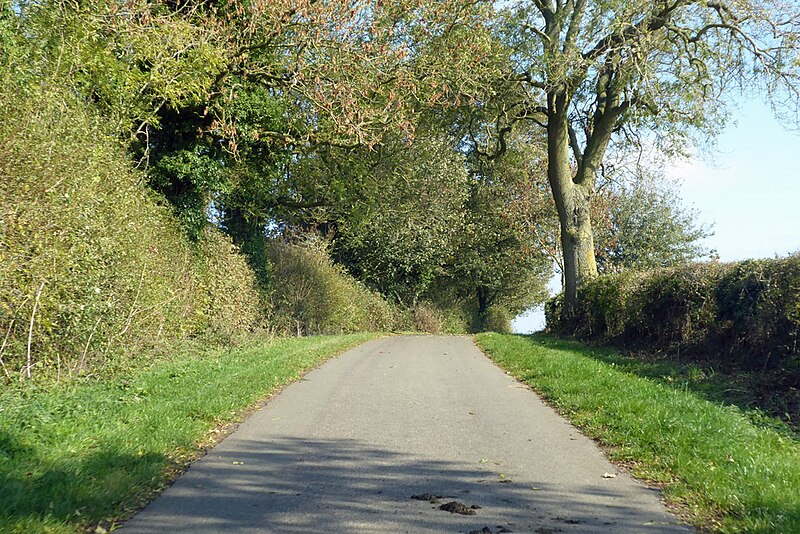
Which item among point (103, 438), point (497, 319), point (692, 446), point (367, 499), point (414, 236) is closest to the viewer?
point (367, 499)

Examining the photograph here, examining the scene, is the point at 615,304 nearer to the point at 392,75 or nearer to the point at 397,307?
the point at 392,75

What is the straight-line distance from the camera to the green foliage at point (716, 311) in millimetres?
11836

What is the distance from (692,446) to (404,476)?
3.17m

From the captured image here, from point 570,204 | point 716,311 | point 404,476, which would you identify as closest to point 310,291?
point 570,204

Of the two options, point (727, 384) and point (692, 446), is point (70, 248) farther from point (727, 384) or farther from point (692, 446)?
point (727, 384)

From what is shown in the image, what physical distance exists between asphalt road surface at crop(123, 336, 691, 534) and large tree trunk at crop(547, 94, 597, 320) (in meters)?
14.0

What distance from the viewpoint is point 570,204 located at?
79.9ft

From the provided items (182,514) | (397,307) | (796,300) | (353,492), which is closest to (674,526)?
(353,492)

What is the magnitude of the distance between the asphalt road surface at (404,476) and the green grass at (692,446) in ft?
1.13

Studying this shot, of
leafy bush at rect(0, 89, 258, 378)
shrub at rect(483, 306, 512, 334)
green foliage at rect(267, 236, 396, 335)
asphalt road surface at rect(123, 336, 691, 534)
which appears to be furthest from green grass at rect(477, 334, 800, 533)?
shrub at rect(483, 306, 512, 334)

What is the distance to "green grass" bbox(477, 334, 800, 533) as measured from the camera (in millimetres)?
5680

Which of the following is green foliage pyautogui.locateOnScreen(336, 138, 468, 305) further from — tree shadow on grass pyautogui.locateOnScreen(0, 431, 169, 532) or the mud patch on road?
the mud patch on road

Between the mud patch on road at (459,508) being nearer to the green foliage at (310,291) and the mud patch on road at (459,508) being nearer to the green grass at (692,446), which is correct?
the green grass at (692,446)

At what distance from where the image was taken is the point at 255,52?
61.7 feet
